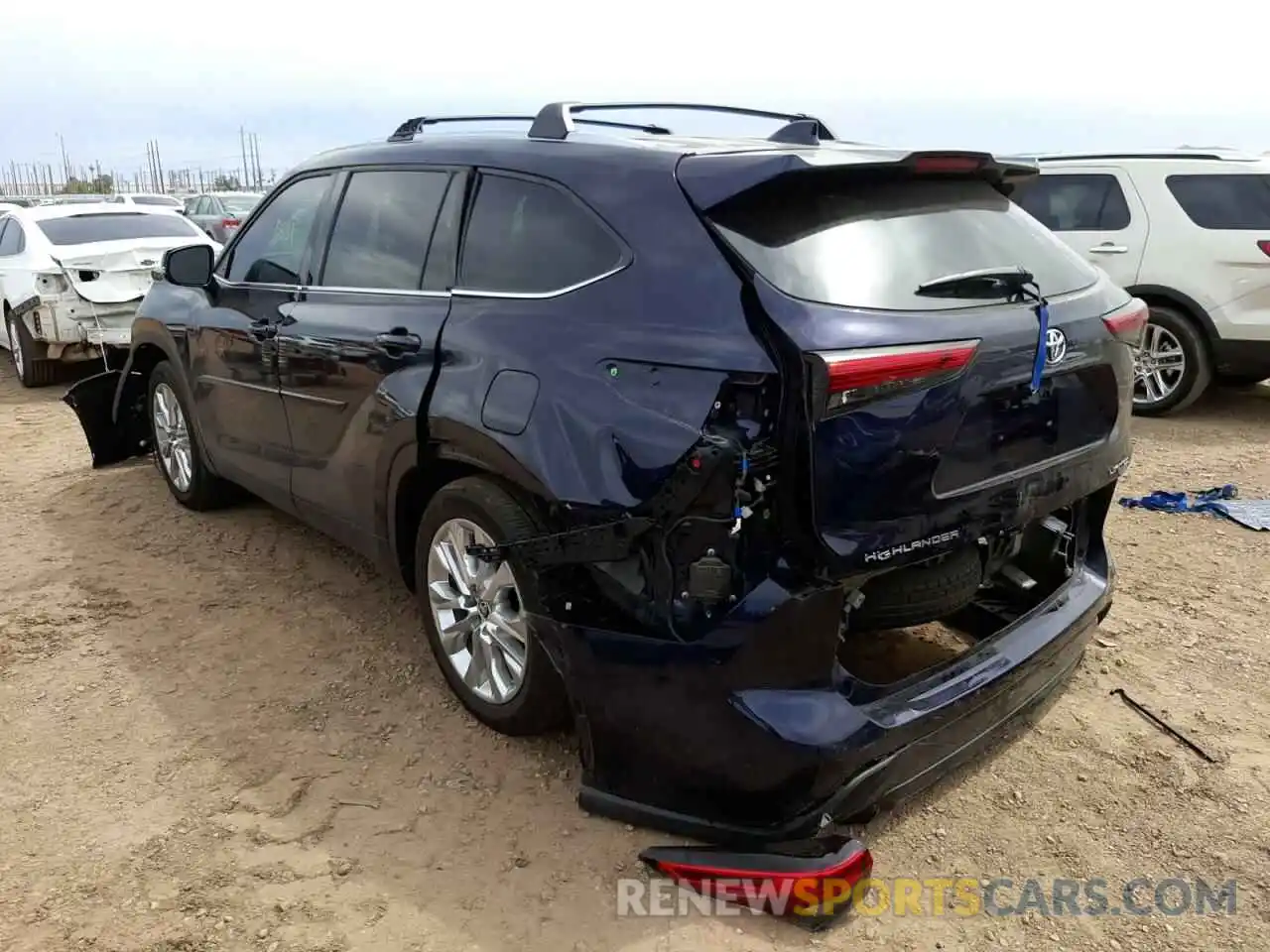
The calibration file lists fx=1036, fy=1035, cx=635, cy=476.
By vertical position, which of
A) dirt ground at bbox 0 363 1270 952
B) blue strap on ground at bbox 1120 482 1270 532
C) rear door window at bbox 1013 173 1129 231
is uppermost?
rear door window at bbox 1013 173 1129 231

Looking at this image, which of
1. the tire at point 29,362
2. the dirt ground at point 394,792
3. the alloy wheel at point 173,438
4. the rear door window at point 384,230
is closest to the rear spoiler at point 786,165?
the rear door window at point 384,230

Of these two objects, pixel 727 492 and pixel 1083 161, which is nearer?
pixel 727 492

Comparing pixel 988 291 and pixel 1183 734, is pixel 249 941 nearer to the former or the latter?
pixel 988 291

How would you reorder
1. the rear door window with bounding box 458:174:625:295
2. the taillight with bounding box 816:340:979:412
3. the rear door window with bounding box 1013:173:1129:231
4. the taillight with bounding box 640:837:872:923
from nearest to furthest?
1. the taillight with bounding box 816:340:979:412
2. the taillight with bounding box 640:837:872:923
3. the rear door window with bounding box 458:174:625:295
4. the rear door window with bounding box 1013:173:1129:231

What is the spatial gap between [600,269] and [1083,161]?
22.6 feet

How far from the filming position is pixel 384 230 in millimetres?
3684

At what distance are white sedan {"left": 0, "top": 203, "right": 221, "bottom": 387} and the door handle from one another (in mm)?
5364

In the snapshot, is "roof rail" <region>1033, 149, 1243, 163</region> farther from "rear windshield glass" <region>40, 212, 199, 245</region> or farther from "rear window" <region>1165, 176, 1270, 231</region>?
"rear windshield glass" <region>40, 212, 199, 245</region>

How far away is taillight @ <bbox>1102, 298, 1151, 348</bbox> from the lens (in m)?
3.05

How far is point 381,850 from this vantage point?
2.84 metres

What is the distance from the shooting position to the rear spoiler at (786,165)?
2572 millimetres

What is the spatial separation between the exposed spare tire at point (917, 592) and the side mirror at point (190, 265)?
342cm

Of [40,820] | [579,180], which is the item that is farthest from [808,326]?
[40,820]

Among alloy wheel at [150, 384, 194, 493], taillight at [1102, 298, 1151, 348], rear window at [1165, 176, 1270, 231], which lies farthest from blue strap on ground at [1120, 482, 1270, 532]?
alloy wheel at [150, 384, 194, 493]
